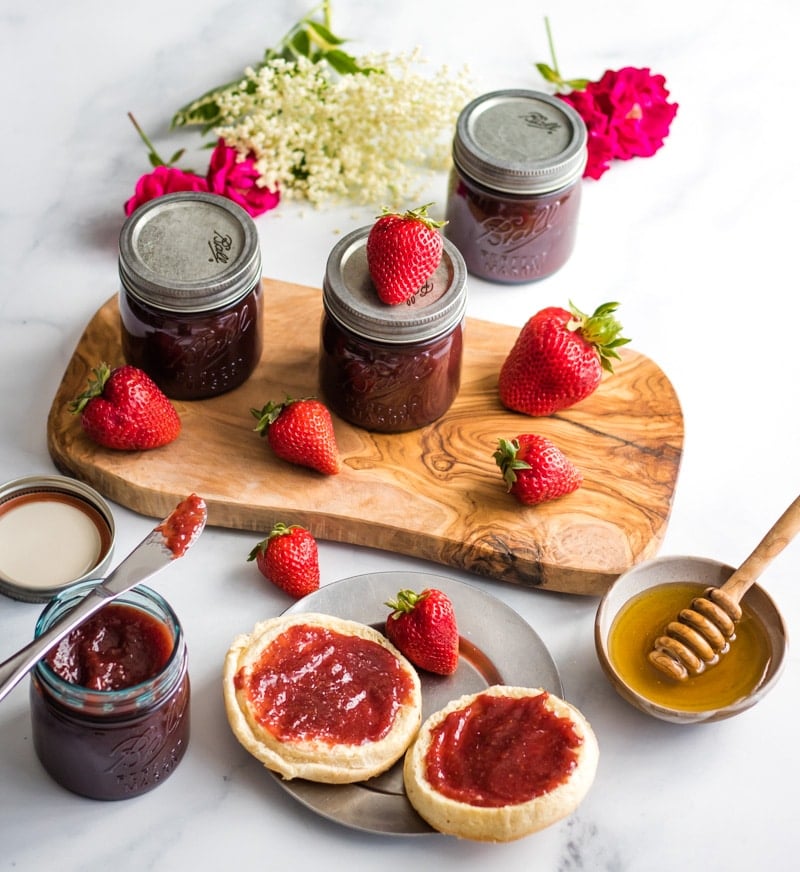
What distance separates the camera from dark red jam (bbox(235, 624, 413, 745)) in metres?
2.44

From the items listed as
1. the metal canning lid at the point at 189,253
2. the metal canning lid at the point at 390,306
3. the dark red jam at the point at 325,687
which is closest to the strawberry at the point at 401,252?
the metal canning lid at the point at 390,306

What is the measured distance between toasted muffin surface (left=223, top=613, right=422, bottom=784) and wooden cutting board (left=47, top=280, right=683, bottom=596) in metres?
0.33

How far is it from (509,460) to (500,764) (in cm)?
70

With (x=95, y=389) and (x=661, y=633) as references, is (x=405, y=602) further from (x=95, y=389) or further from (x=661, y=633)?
(x=95, y=389)

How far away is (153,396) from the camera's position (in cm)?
286

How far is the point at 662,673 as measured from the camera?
261cm

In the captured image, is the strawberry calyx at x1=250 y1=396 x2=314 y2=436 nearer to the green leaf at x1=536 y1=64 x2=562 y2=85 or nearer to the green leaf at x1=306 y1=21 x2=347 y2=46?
the green leaf at x1=306 y1=21 x2=347 y2=46

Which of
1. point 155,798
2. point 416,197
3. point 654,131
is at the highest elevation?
point 654,131

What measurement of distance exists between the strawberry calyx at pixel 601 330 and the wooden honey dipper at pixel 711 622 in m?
0.55

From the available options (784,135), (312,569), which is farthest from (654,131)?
(312,569)

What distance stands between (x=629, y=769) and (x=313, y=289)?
4.66ft

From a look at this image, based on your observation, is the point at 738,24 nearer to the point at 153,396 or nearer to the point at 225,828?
the point at 153,396

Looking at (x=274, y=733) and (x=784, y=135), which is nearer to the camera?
(x=274, y=733)

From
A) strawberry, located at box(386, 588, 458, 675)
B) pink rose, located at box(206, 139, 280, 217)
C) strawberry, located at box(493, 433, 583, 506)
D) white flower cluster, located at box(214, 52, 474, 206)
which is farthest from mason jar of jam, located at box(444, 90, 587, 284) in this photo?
strawberry, located at box(386, 588, 458, 675)
